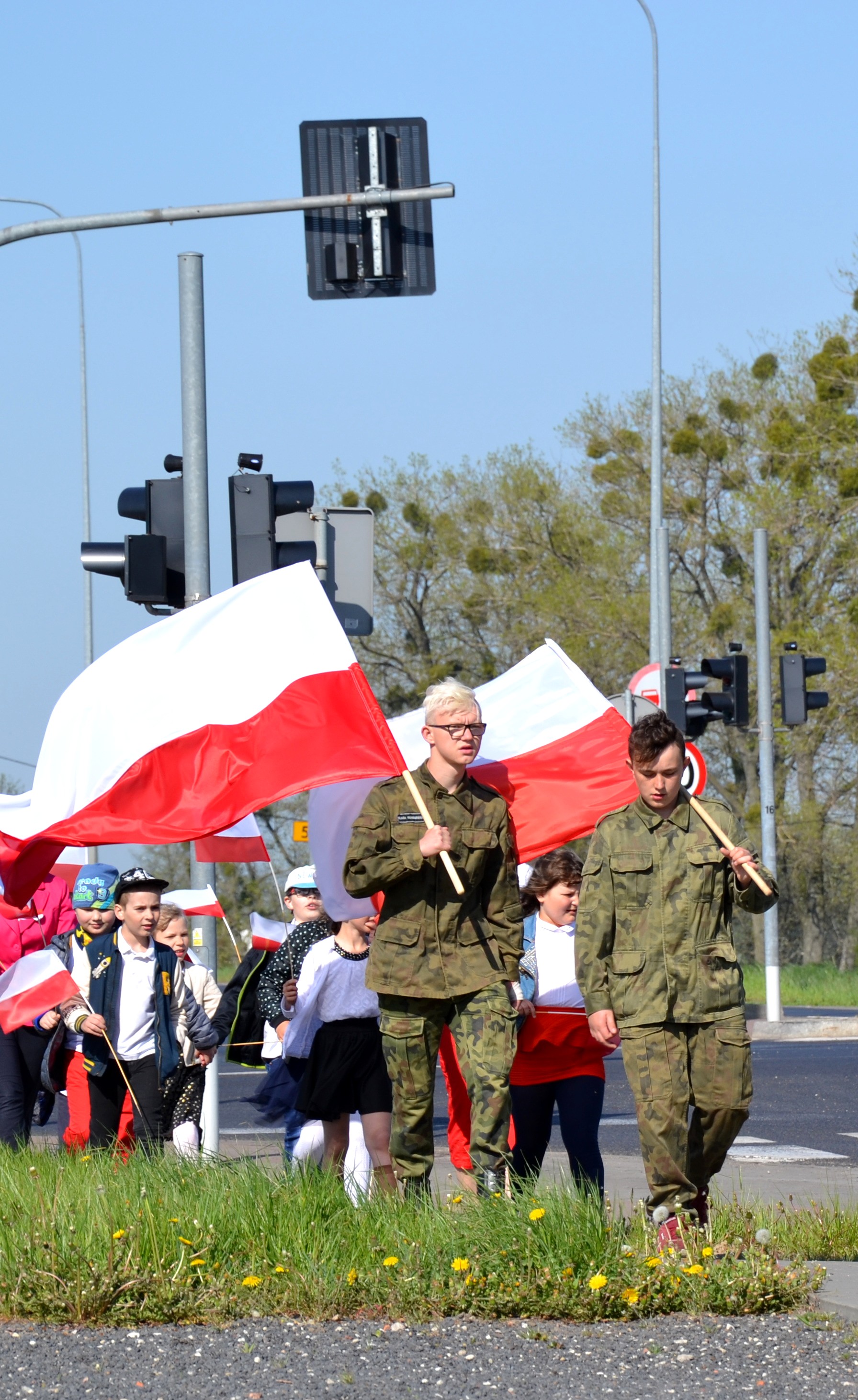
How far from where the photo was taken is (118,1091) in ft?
27.3

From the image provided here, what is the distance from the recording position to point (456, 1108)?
8.21 metres

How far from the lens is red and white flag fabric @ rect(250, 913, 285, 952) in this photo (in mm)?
10648

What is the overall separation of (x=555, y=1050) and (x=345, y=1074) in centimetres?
117

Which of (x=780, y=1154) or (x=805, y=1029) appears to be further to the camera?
(x=805, y=1029)

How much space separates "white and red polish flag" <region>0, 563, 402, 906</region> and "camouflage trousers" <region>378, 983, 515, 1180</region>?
3.09 feet

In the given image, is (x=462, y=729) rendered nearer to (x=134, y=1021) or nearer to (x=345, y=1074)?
(x=345, y=1074)

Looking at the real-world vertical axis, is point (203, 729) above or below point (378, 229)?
below

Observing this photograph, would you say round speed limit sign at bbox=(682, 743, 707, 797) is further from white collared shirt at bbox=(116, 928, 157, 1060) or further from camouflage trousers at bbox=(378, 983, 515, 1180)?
camouflage trousers at bbox=(378, 983, 515, 1180)

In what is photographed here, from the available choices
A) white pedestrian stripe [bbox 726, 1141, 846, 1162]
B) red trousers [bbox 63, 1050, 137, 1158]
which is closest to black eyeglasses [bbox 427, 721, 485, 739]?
red trousers [bbox 63, 1050, 137, 1158]

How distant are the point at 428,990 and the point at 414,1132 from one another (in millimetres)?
508

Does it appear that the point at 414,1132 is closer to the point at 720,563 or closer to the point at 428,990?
the point at 428,990

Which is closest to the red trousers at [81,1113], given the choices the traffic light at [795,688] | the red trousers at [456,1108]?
the red trousers at [456,1108]

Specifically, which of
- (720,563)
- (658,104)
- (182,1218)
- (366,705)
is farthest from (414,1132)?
(720,563)

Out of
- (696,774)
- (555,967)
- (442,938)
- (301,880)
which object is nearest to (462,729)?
(442,938)
